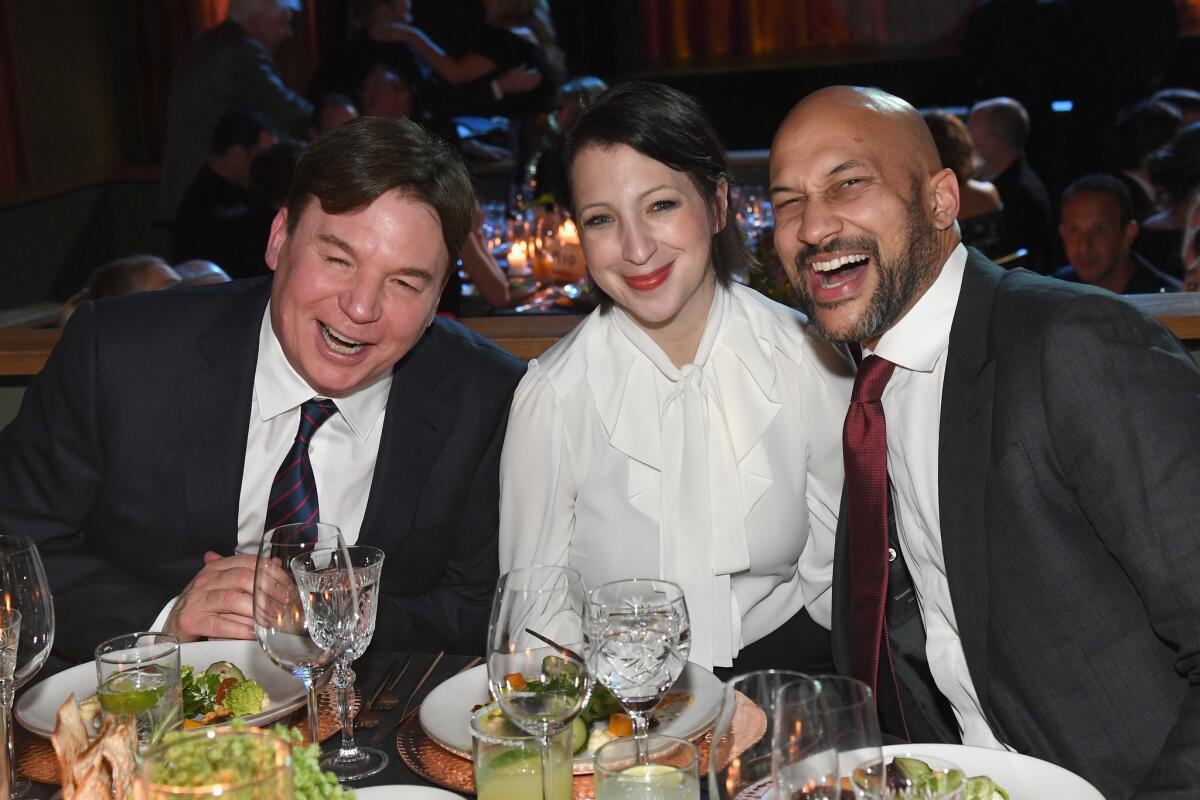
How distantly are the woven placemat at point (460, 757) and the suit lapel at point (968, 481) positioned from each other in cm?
44

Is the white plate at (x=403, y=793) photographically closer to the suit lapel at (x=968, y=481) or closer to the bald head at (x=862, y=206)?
the suit lapel at (x=968, y=481)

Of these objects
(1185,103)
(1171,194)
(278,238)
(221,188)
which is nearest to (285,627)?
(278,238)

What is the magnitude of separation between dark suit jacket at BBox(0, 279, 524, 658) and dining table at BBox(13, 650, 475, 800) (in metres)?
0.41

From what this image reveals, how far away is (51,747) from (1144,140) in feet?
20.3

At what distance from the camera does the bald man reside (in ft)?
5.58

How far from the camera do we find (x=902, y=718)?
83.2 inches

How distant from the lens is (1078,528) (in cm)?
180

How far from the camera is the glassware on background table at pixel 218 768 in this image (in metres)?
0.90

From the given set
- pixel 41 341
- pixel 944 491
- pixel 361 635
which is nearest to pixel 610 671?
pixel 361 635

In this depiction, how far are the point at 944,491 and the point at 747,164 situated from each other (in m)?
5.22

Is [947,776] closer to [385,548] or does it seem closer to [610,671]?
[610,671]

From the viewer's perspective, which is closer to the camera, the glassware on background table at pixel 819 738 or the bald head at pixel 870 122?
the glassware on background table at pixel 819 738

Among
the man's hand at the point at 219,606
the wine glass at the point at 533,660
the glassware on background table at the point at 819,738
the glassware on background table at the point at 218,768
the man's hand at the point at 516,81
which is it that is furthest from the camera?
the man's hand at the point at 516,81

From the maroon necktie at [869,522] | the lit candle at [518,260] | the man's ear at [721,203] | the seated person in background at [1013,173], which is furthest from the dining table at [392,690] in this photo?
the seated person in background at [1013,173]
